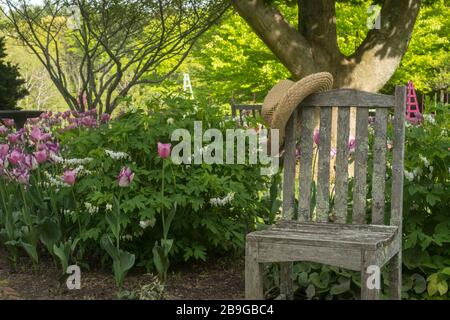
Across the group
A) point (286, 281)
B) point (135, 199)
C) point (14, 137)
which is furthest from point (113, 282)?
point (14, 137)

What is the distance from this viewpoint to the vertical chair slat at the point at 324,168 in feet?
11.9

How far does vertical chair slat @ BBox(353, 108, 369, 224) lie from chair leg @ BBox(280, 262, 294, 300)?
44 cm

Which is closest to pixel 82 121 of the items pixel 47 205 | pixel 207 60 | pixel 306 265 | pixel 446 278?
pixel 47 205

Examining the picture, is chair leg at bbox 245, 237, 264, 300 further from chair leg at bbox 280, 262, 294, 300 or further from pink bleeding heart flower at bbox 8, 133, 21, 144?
pink bleeding heart flower at bbox 8, 133, 21, 144

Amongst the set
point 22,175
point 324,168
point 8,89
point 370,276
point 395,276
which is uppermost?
point 8,89

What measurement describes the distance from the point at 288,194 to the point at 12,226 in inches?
78.3

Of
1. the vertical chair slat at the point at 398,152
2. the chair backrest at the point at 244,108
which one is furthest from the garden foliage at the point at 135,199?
the chair backrest at the point at 244,108

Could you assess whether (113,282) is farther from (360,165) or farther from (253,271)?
(360,165)

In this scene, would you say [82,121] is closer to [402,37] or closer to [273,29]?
[273,29]

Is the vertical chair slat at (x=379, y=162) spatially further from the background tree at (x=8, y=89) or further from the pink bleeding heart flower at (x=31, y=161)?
the background tree at (x=8, y=89)

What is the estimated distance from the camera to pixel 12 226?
4.64m

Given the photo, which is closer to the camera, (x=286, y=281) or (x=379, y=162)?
(x=379, y=162)

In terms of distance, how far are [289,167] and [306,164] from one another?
90 mm

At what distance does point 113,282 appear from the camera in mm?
4289
